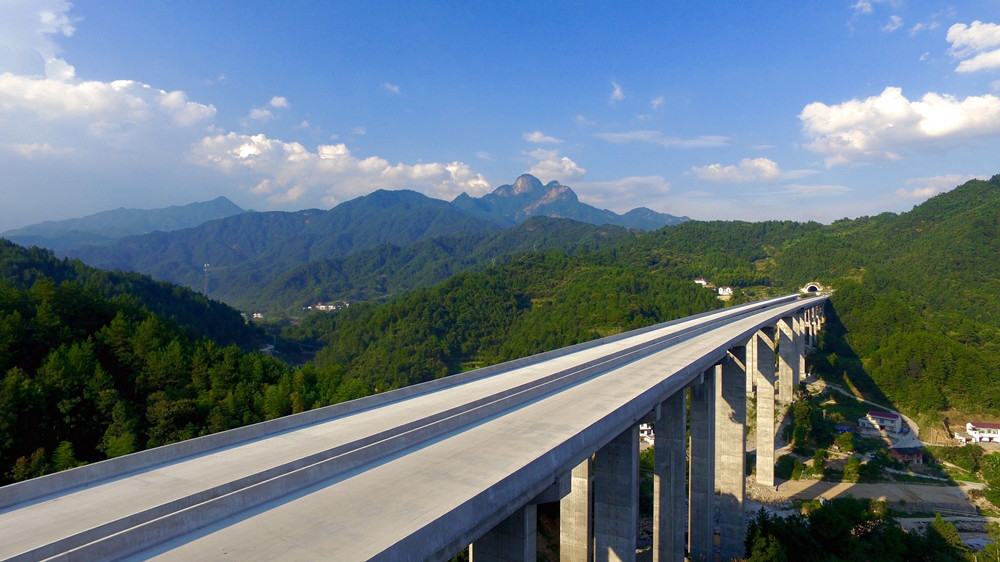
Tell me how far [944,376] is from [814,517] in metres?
39.6

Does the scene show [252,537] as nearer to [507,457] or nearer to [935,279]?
[507,457]

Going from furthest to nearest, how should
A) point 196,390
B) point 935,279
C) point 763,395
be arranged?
point 935,279, point 763,395, point 196,390

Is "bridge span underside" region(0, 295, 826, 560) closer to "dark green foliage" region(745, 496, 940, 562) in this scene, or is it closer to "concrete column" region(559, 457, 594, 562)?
"concrete column" region(559, 457, 594, 562)

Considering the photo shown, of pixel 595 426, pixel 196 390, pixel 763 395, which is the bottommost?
pixel 763 395

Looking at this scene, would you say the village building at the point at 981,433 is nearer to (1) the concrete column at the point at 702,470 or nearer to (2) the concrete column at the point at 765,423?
(2) the concrete column at the point at 765,423

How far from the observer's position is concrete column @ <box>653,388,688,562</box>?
771 inches

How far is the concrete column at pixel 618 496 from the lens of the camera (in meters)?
14.7

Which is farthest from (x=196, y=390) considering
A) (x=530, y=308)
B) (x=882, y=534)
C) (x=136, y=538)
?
(x=530, y=308)

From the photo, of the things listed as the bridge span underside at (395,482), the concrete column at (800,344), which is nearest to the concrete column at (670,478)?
the bridge span underside at (395,482)

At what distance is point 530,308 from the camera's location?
4085 inches

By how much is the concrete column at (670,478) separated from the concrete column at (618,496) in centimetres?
523

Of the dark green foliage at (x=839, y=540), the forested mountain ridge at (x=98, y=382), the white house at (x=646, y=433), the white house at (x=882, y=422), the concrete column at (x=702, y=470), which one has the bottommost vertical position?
the white house at (x=646, y=433)

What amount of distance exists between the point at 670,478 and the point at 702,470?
4.55 metres

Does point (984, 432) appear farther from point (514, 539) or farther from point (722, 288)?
point (722, 288)
